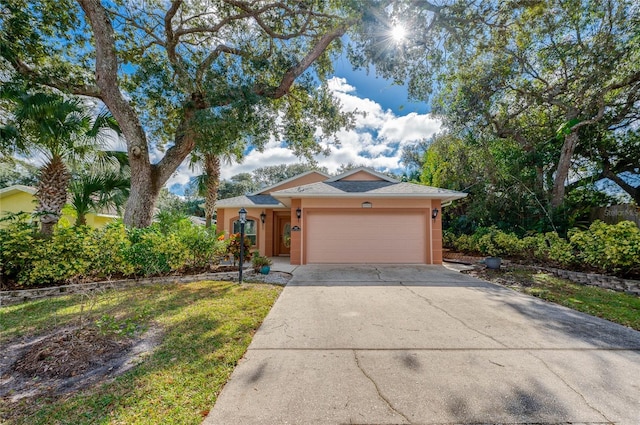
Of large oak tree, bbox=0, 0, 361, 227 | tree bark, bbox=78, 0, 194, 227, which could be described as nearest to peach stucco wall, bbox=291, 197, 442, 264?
large oak tree, bbox=0, 0, 361, 227

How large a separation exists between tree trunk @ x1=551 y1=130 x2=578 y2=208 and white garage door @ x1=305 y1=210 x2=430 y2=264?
6075 mm

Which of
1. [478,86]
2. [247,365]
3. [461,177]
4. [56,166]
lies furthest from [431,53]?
[56,166]

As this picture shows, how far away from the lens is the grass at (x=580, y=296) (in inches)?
175

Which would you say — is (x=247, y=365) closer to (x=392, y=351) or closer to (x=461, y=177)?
(x=392, y=351)

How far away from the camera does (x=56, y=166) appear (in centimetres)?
680

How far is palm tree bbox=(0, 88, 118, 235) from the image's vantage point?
19.9ft

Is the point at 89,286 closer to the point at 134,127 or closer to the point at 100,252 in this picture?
the point at 100,252

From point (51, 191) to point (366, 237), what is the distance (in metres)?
9.58

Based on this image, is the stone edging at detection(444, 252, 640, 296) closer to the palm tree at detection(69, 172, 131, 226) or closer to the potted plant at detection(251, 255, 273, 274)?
the potted plant at detection(251, 255, 273, 274)

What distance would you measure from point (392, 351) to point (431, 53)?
28.9 feet

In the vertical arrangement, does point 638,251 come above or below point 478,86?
below

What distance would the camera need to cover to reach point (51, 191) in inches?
264

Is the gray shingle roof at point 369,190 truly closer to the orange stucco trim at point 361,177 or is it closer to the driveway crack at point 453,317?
the orange stucco trim at point 361,177

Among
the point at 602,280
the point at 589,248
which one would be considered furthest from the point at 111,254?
the point at 589,248
